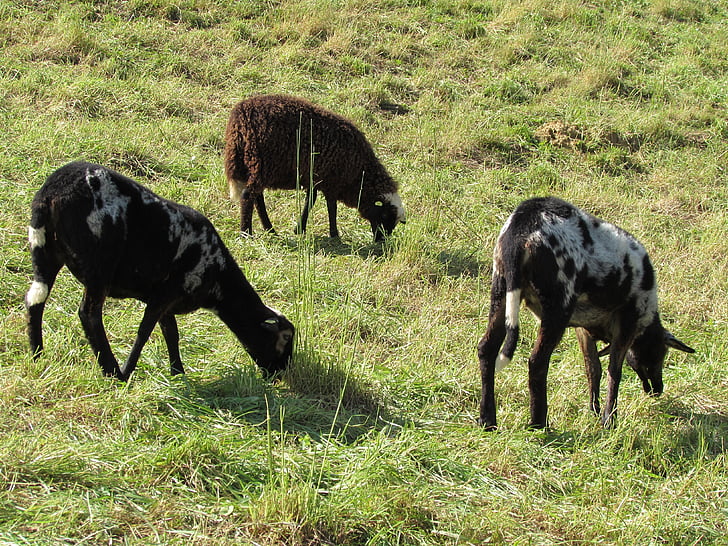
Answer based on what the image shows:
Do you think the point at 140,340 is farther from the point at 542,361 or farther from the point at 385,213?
the point at 385,213

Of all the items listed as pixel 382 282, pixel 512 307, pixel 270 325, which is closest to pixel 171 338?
pixel 270 325

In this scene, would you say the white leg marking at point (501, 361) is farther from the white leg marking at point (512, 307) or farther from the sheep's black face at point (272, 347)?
the sheep's black face at point (272, 347)

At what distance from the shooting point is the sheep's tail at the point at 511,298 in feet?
15.8

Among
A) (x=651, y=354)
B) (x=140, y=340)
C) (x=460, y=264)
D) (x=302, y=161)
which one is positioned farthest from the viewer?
(x=302, y=161)

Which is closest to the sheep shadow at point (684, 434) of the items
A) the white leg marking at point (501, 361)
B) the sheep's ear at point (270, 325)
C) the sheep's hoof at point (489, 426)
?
the sheep's hoof at point (489, 426)

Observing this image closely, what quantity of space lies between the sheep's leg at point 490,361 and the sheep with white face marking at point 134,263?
1457mm

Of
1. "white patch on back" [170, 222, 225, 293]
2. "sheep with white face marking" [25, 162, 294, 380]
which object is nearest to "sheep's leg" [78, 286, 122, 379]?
"sheep with white face marking" [25, 162, 294, 380]

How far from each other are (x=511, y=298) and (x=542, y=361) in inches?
20.2

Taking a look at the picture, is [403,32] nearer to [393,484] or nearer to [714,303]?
[714,303]

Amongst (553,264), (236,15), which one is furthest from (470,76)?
(553,264)

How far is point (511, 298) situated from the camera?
190 inches

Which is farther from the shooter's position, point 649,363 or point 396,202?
point 396,202

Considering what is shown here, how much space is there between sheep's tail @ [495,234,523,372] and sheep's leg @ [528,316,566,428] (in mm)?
215

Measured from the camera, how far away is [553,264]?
4930 mm
